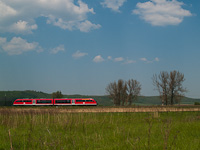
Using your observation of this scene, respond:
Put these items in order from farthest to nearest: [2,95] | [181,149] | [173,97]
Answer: [2,95] < [173,97] < [181,149]

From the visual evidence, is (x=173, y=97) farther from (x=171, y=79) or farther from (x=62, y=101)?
(x=62, y=101)

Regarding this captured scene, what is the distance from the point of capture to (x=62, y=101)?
5472 centimetres

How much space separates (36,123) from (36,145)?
5488mm

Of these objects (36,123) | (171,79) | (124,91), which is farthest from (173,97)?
(36,123)

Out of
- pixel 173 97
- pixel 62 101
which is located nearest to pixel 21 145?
pixel 62 101

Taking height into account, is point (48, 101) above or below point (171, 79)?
below

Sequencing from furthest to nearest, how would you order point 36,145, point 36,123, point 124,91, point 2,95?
point 2,95
point 124,91
point 36,123
point 36,145

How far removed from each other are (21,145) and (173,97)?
58623mm

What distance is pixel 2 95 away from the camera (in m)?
193

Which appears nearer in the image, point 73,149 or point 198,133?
point 73,149

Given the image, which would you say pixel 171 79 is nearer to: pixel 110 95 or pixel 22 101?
pixel 110 95

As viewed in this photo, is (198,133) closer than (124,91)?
Yes

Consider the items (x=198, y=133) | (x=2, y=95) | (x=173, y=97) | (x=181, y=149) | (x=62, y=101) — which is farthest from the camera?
(x=2, y=95)

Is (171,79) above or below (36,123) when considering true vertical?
above
